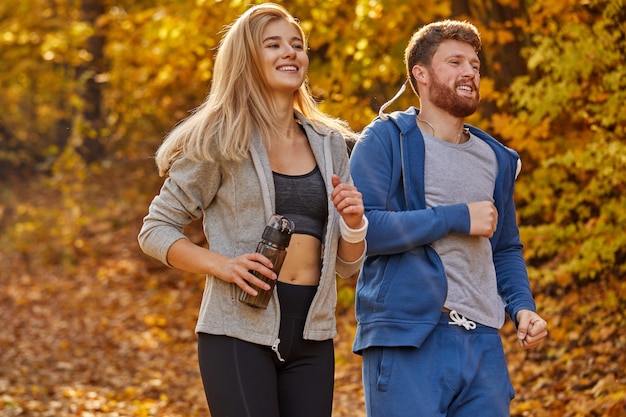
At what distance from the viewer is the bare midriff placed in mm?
3480

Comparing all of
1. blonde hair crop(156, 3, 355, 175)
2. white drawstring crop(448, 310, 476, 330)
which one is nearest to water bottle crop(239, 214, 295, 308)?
blonde hair crop(156, 3, 355, 175)

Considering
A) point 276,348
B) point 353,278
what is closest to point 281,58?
point 276,348

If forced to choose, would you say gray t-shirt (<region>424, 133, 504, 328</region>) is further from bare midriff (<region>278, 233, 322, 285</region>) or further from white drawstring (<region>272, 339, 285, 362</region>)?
white drawstring (<region>272, 339, 285, 362</region>)

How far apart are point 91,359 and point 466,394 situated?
25.4 ft

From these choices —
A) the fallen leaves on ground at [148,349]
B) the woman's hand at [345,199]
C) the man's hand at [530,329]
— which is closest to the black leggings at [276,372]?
the woman's hand at [345,199]

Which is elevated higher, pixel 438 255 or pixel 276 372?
pixel 438 255

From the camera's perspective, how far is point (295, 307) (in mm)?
3461

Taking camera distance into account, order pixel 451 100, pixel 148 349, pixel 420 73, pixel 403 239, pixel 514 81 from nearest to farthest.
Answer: pixel 403 239
pixel 451 100
pixel 420 73
pixel 514 81
pixel 148 349

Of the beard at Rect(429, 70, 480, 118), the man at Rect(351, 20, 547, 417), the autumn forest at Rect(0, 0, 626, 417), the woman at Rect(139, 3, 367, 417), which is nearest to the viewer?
the woman at Rect(139, 3, 367, 417)

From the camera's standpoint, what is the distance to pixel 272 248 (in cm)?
326

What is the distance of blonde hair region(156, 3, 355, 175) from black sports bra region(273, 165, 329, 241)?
0.60 ft

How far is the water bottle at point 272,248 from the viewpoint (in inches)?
128

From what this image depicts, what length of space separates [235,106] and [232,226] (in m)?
0.47

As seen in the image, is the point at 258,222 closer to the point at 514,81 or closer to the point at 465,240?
the point at 465,240
